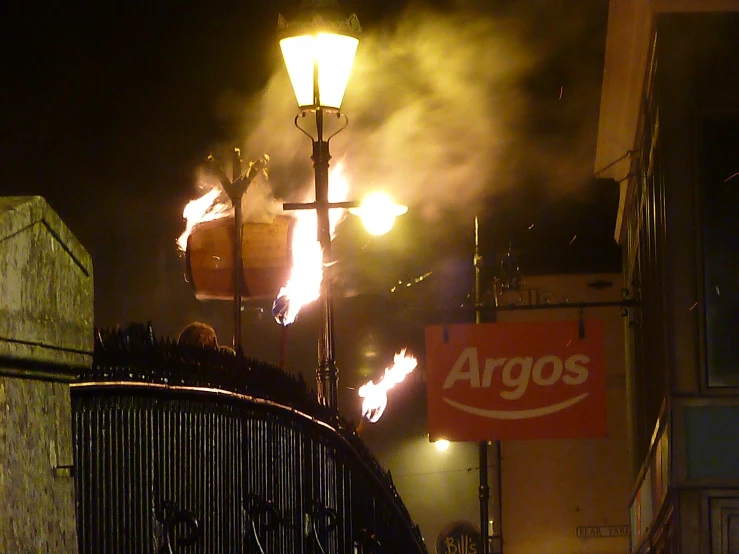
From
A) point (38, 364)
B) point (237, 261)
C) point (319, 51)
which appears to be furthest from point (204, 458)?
point (237, 261)

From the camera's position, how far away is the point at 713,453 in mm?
7652

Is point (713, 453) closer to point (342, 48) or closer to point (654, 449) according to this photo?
point (654, 449)

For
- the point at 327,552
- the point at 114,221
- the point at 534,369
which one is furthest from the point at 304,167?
the point at 327,552

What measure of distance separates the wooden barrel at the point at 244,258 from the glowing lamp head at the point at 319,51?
6.58 ft

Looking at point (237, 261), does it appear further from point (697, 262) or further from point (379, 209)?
point (697, 262)

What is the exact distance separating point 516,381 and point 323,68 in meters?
4.77

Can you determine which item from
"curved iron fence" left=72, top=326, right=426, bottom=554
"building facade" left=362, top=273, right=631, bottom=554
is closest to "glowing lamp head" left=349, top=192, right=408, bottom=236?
"curved iron fence" left=72, top=326, right=426, bottom=554

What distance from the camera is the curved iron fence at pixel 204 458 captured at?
349 cm

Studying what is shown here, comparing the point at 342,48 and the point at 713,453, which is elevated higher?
the point at 342,48

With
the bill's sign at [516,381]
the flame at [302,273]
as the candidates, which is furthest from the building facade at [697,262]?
the bill's sign at [516,381]

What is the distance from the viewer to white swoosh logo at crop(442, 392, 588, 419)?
1162 cm

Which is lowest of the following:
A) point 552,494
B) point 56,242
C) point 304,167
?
point 552,494

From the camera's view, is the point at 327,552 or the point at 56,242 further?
the point at 327,552

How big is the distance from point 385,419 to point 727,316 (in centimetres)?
2538
